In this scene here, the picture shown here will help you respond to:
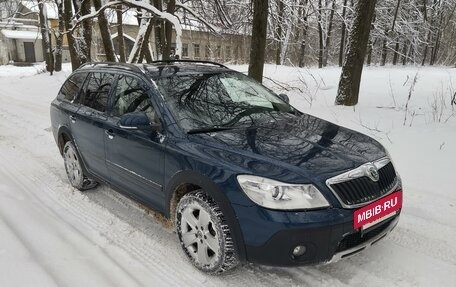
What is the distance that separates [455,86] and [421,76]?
2037mm

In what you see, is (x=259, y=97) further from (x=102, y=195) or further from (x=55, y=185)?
(x=55, y=185)

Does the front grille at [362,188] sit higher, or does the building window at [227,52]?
the front grille at [362,188]

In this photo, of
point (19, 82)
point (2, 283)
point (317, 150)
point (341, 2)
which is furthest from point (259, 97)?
point (341, 2)

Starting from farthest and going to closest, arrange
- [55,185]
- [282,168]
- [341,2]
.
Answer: [341,2] → [55,185] → [282,168]

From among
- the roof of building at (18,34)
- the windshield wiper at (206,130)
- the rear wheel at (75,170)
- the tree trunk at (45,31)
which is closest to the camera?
the windshield wiper at (206,130)

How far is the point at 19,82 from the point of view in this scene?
20422mm

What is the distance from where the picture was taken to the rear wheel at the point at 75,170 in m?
5.00

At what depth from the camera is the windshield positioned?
11.7ft

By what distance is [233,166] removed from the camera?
2.88 meters

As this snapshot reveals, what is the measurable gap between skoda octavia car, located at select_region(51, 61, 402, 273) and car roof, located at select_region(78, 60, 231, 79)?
20 mm

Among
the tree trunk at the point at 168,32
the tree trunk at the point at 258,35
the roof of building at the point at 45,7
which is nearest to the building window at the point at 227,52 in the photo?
the roof of building at the point at 45,7

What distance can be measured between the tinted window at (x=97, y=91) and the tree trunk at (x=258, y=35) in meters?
4.94

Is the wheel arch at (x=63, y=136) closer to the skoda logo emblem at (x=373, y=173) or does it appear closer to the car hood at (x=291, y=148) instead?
the car hood at (x=291, y=148)

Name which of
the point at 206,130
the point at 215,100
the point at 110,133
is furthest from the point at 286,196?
the point at 110,133
